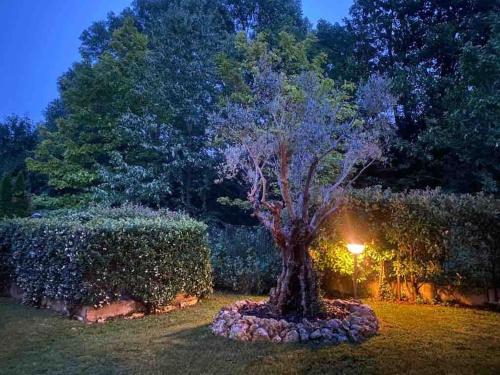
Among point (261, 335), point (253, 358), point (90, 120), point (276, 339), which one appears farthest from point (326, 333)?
point (90, 120)

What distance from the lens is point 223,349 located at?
4.84m

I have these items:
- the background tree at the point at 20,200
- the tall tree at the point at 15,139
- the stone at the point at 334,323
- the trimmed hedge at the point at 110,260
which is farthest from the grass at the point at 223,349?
the tall tree at the point at 15,139

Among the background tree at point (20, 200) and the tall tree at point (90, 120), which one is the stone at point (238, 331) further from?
the tall tree at point (90, 120)

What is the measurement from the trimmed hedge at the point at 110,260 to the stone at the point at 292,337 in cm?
270

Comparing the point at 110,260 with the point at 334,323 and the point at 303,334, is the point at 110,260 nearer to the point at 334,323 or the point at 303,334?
the point at 303,334

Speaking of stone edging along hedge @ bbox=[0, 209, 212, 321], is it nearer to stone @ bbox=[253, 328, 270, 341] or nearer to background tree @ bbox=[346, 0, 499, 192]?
stone @ bbox=[253, 328, 270, 341]

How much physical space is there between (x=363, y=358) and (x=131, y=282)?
12.1 feet

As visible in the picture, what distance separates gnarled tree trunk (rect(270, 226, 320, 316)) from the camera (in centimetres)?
571

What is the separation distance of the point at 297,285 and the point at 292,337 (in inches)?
35.6

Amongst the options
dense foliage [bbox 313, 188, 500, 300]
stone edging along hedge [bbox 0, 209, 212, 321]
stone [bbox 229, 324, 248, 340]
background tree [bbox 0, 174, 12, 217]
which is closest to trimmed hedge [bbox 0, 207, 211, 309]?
stone edging along hedge [bbox 0, 209, 212, 321]

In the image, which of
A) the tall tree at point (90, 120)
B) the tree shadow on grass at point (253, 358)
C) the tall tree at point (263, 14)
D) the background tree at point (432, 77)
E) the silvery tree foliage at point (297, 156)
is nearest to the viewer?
the tree shadow on grass at point (253, 358)

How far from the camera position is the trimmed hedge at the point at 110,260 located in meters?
6.35

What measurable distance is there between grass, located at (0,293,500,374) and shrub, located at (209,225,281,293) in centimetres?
239

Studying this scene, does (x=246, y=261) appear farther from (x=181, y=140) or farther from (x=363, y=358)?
(x=181, y=140)
